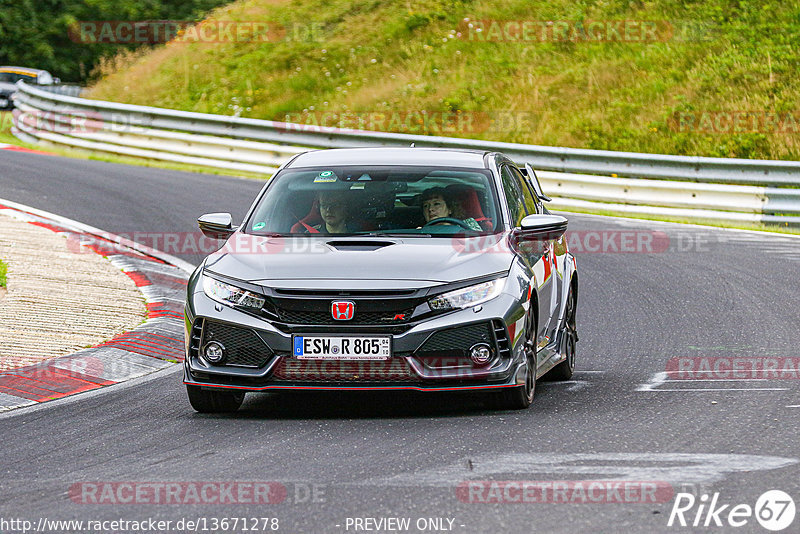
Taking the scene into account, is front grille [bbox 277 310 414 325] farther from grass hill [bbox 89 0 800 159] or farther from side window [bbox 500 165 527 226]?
grass hill [bbox 89 0 800 159]

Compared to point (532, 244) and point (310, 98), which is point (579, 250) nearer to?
point (532, 244)

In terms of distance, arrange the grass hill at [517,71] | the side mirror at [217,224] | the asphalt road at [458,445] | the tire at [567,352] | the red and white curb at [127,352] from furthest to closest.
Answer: the grass hill at [517,71]
the tire at [567,352]
the red and white curb at [127,352]
the side mirror at [217,224]
the asphalt road at [458,445]

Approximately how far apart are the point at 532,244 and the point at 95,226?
9.65 m

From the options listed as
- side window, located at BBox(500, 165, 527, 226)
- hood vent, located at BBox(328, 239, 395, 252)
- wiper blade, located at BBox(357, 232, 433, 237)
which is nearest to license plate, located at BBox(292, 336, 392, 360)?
hood vent, located at BBox(328, 239, 395, 252)

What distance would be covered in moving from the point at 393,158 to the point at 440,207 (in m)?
0.70

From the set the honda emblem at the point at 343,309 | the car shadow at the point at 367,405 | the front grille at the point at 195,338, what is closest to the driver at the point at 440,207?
the car shadow at the point at 367,405

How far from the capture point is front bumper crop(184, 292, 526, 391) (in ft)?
24.2

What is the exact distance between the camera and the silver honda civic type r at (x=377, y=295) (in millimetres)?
7402

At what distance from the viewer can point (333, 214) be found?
8594 mm

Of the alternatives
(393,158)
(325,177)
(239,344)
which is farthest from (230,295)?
(393,158)

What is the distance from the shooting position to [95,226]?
1695 cm

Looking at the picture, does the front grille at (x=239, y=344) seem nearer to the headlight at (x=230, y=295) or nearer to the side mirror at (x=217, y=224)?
the headlight at (x=230, y=295)

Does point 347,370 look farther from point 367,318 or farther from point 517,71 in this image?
point 517,71

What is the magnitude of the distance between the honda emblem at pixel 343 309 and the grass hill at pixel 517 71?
17.0 meters
